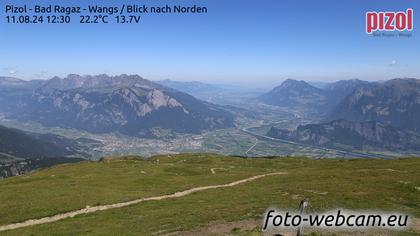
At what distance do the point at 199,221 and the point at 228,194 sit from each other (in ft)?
57.8

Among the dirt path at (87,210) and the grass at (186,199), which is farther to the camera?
the dirt path at (87,210)

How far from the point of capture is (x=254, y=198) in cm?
5641

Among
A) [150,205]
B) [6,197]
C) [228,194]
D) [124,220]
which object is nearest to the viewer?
[124,220]

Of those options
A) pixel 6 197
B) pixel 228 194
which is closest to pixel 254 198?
pixel 228 194

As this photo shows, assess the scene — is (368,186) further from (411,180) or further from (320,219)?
(320,219)

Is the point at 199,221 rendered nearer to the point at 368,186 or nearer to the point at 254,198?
the point at 254,198

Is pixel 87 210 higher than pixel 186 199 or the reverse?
the reverse

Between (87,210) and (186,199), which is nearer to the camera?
(87,210)

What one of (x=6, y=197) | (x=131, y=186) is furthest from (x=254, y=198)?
(x=6, y=197)

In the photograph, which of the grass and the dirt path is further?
the dirt path

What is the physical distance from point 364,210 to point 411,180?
87.8ft

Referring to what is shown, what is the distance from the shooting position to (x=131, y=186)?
7619cm

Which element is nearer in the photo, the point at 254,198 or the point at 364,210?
the point at 364,210

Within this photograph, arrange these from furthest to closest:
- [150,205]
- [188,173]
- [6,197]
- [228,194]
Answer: [188,173] → [6,197] → [228,194] → [150,205]
